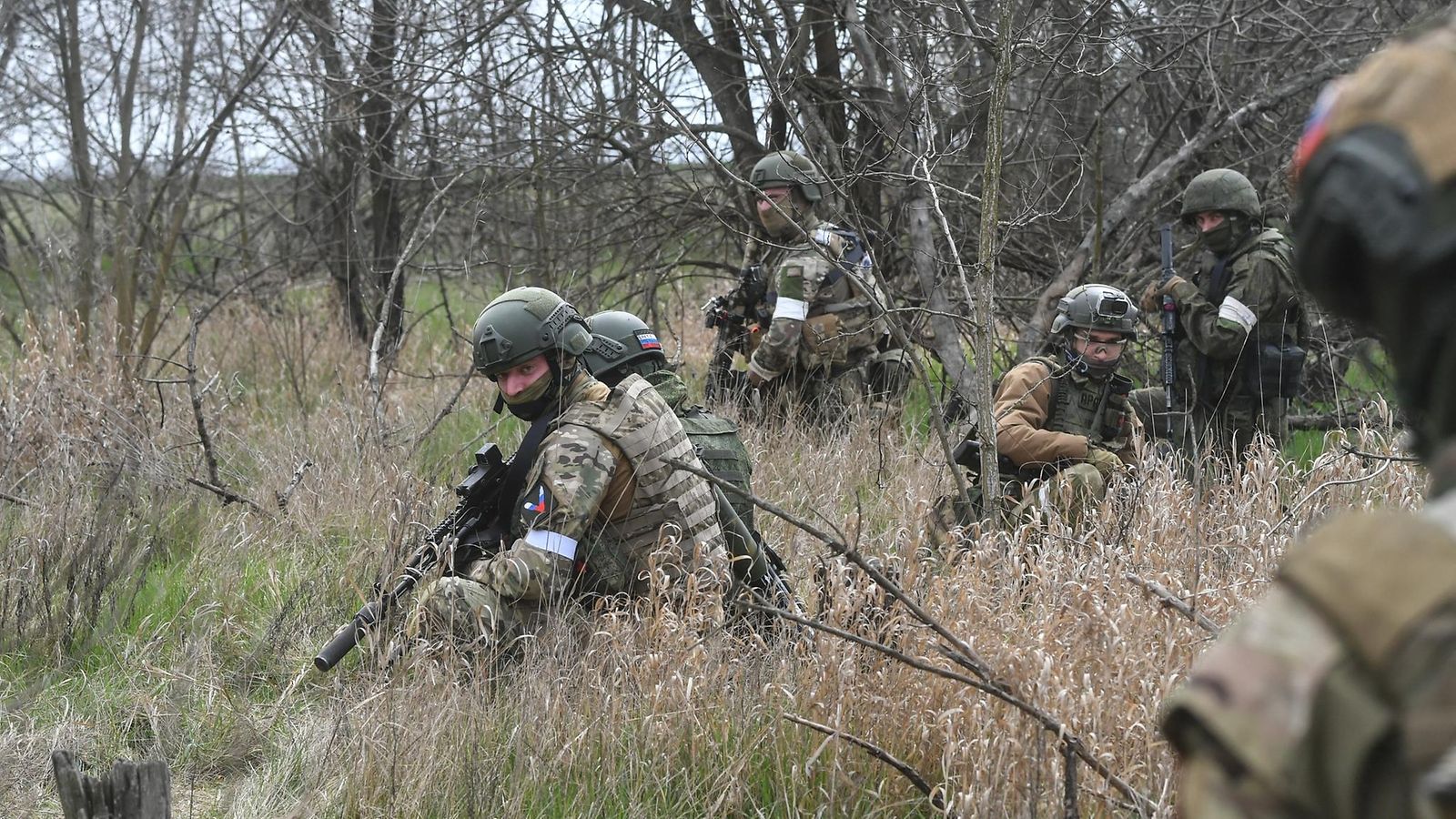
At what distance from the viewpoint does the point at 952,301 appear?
785 cm

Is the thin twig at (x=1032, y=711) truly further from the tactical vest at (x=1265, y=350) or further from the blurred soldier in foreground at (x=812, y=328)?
the blurred soldier in foreground at (x=812, y=328)

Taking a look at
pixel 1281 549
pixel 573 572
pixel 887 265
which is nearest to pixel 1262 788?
pixel 1281 549

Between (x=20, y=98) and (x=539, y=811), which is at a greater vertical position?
(x=20, y=98)

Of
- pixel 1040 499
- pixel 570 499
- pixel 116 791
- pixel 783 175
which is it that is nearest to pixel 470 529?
pixel 570 499

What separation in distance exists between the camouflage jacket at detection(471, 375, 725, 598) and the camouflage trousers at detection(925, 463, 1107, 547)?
3.44 feet

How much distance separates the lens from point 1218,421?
5980 mm

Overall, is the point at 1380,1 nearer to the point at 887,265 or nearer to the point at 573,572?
the point at 887,265

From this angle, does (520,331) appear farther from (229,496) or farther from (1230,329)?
(1230,329)

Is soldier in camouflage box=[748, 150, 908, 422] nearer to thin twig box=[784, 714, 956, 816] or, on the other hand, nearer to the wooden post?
thin twig box=[784, 714, 956, 816]

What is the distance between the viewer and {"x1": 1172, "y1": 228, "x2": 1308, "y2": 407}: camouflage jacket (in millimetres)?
5730

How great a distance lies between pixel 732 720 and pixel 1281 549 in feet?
5.03

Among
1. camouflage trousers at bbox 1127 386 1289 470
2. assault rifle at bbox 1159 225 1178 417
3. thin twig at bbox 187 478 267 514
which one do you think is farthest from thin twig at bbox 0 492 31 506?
assault rifle at bbox 1159 225 1178 417

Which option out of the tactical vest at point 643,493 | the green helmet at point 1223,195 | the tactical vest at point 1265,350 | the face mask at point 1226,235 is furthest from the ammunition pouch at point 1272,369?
the tactical vest at point 643,493

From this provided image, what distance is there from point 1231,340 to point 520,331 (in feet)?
10.6
